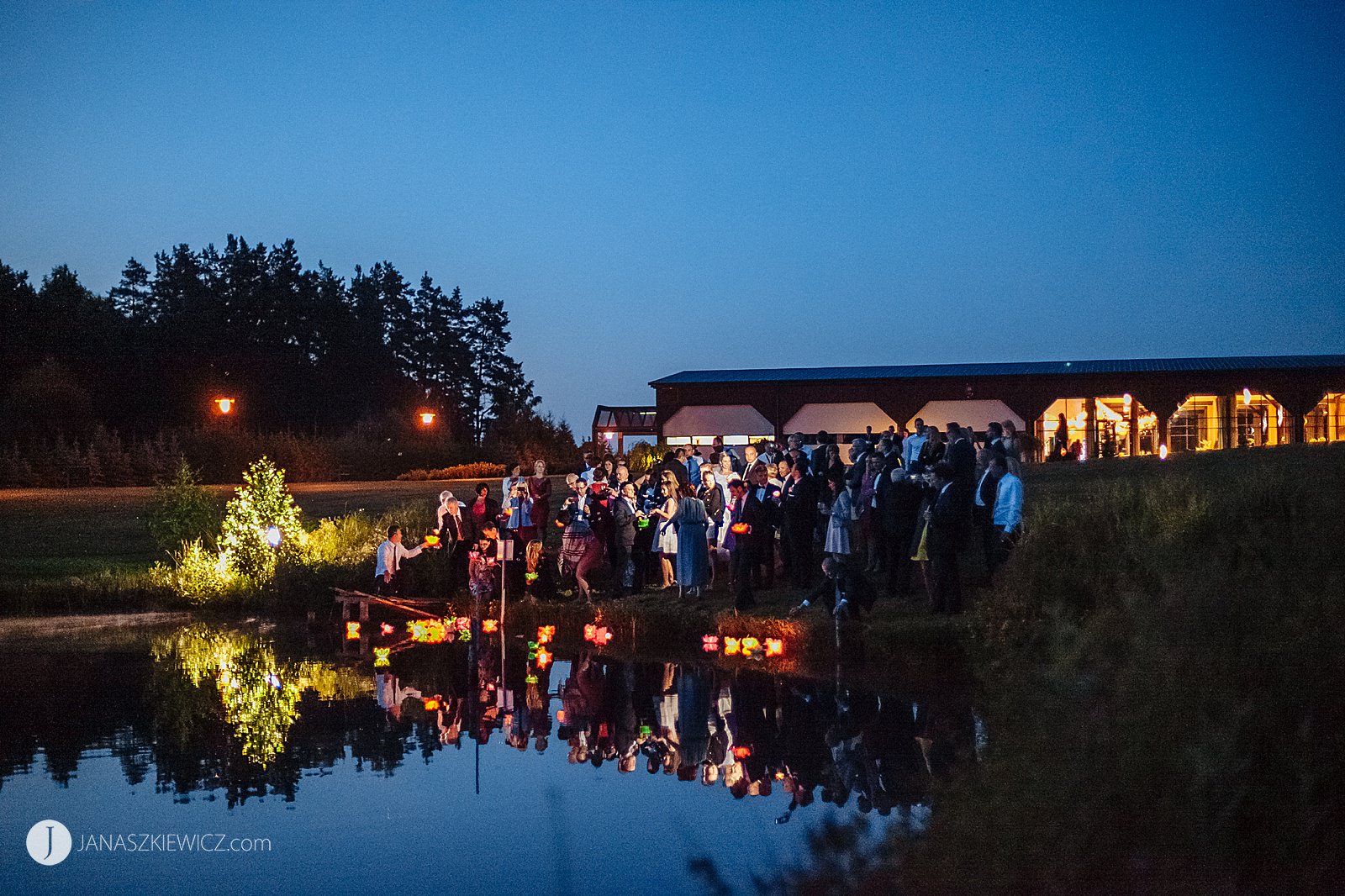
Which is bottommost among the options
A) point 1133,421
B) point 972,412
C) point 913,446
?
point 913,446

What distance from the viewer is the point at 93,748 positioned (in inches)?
485

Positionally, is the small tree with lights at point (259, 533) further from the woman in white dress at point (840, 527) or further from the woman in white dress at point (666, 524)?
the woman in white dress at point (840, 527)

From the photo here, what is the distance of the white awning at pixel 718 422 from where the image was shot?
51.1 metres

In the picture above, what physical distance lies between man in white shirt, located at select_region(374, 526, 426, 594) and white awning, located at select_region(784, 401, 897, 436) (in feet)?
92.2

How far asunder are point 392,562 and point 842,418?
2907cm

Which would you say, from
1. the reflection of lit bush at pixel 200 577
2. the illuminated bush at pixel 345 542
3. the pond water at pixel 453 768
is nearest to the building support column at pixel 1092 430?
the illuminated bush at pixel 345 542

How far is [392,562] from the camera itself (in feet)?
77.3

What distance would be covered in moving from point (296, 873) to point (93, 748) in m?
4.77

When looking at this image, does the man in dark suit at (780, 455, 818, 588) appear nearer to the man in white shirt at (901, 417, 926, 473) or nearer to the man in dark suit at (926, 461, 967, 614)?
the man in white shirt at (901, 417, 926, 473)

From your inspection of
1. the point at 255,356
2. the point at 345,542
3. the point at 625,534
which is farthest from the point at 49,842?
the point at 255,356

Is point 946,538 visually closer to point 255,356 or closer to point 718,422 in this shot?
point 718,422

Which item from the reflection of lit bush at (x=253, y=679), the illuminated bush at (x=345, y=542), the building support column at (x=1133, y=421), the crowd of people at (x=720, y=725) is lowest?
the crowd of people at (x=720, y=725)

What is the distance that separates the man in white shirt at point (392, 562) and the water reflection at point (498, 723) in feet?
17.4

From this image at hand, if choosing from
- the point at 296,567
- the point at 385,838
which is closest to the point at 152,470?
the point at 296,567
